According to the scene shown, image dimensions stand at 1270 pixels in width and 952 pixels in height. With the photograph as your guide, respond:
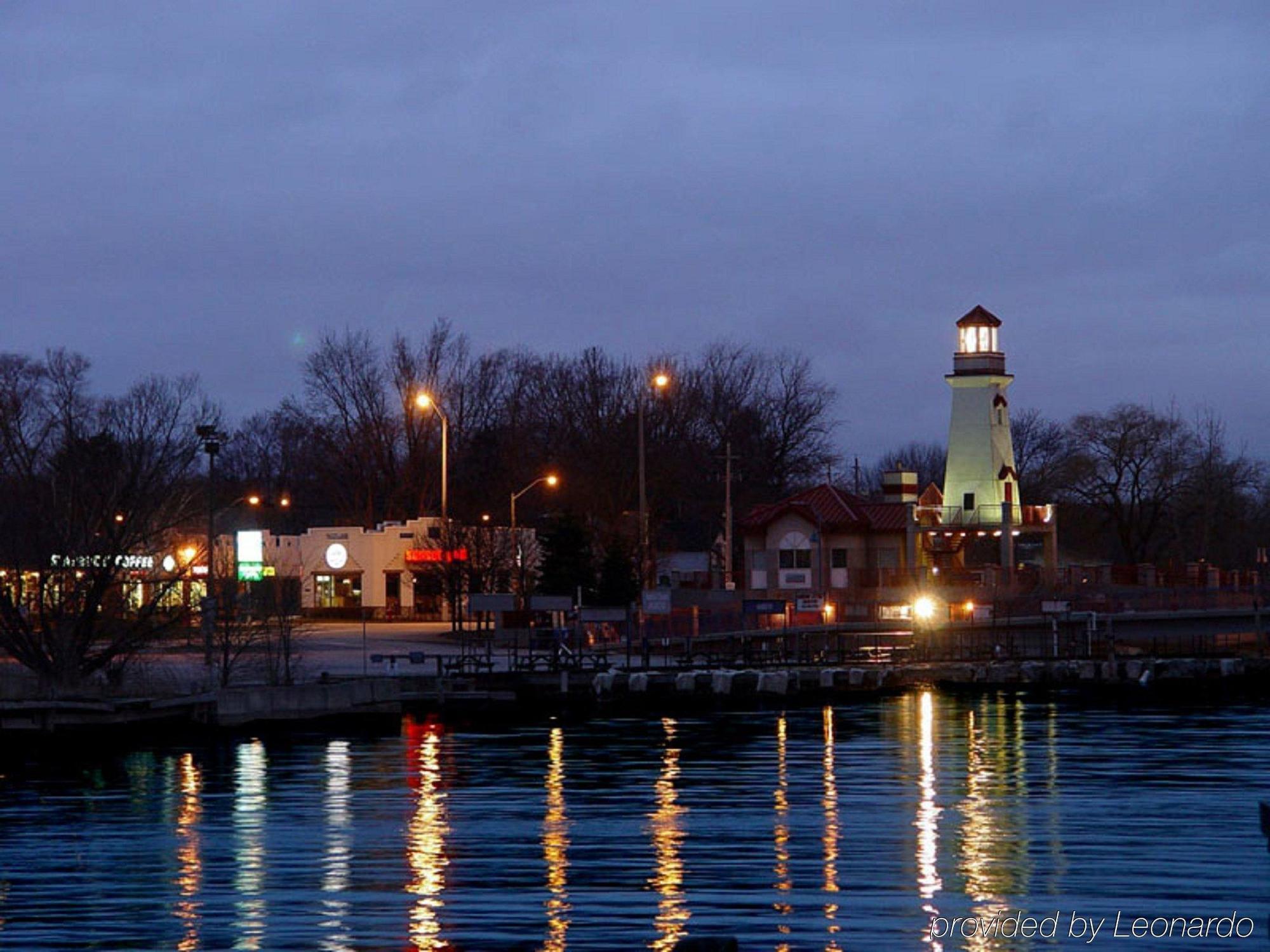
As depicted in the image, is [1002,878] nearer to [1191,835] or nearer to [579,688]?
[1191,835]

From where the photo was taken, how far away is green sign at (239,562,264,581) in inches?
2613

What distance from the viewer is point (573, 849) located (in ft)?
108

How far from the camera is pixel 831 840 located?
1329 inches

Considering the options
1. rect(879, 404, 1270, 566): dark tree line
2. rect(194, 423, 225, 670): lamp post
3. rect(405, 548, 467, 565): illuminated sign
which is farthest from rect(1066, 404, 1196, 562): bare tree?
rect(194, 423, 225, 670): lamp post

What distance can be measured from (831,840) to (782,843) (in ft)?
3.16

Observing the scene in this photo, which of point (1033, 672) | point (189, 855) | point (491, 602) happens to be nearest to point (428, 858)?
point (189, 855)

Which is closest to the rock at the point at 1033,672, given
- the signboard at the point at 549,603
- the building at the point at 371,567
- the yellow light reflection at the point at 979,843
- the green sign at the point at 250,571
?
the signboard at the point at 549,603

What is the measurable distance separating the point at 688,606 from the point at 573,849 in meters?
55.1

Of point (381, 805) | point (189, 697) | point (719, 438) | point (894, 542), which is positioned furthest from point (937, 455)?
point (381, 805)

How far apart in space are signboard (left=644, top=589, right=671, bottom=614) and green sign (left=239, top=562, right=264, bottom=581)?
14499mm

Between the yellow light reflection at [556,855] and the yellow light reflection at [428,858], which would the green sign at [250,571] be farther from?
the yellow light reflection at [556,855]

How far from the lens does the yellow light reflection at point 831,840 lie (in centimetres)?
2547

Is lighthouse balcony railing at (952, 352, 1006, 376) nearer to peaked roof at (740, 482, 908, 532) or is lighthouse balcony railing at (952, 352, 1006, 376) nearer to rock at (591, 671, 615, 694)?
peaked roof at (740, 482, 908, 532)

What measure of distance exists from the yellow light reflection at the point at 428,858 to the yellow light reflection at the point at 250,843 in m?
2.09
